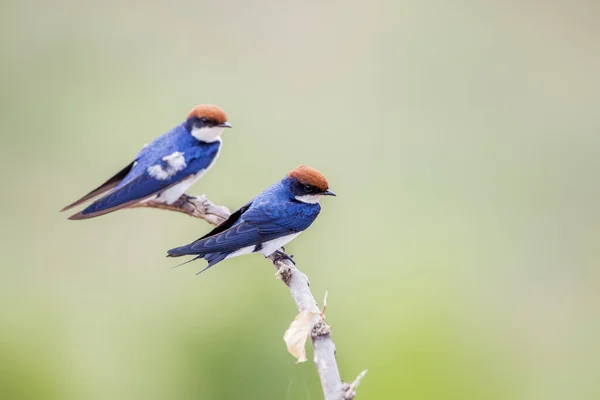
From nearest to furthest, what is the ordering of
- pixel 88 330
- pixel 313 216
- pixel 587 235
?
1. pixel 313 216
2. pixel 88 330
3. pixel 587 235

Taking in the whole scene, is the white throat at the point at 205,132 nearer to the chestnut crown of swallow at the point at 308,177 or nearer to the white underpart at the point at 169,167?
the white underpart at the point at 169,167

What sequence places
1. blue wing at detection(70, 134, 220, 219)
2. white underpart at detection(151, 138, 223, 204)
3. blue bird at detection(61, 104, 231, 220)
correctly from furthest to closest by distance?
white underpart at detection(151, 138, 223, 204) → blue bird at detection(61, 104, 231, 220) → blue wing at detection(70, 134, 220, 219)

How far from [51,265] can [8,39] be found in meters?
1.72

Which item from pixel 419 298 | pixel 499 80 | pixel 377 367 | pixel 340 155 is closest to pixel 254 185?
pixel 340 155

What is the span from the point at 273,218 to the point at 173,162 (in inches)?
12.9

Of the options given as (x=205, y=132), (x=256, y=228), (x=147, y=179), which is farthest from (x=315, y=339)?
(x=205, y=132)

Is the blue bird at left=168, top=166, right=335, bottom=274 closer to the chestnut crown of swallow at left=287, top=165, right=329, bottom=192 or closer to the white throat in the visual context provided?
the chestnut crown of swallow at left=287, top=165, right=329, bottom=192

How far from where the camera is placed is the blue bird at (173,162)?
1.62m

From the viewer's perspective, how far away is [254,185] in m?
3.16

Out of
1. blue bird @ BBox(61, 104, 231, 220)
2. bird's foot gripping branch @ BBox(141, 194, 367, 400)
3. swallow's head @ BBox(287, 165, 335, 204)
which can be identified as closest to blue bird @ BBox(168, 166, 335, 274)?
swallow's head @ BBox(287, 165, 335, 204)

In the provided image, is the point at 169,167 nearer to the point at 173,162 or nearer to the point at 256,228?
the point at 173,162

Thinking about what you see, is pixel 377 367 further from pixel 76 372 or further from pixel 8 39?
pixel 8 39

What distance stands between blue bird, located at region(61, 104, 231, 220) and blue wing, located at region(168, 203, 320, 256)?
23cm

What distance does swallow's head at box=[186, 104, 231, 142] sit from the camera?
1780 mm
